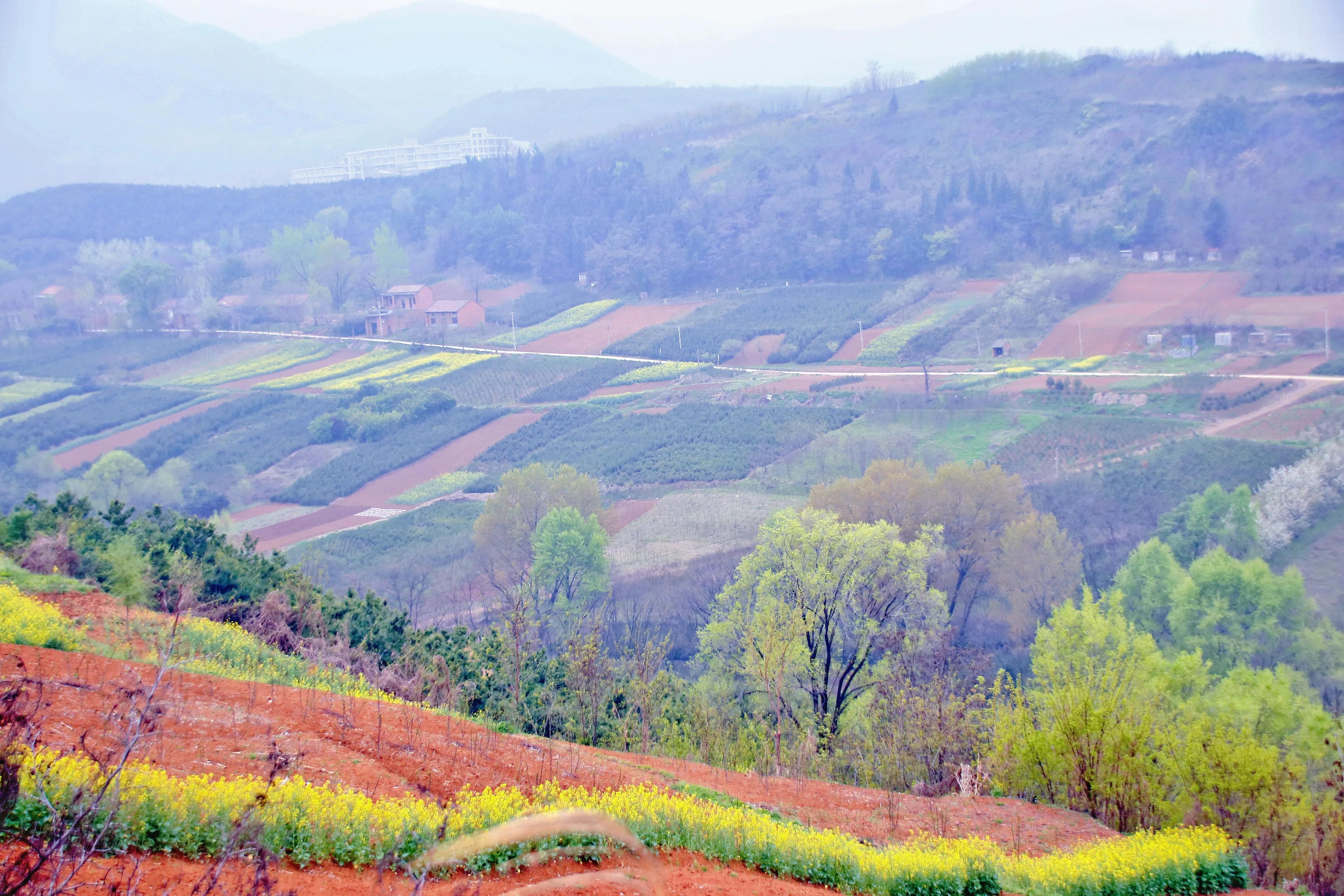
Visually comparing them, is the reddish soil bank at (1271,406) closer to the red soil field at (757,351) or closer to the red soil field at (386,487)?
the red soil field at (757,351)

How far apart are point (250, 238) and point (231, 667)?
9189 centimetres

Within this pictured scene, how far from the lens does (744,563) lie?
23203 mm

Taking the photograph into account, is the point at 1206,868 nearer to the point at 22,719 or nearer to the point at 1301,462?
the point at 22,719

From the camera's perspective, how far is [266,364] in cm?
6344

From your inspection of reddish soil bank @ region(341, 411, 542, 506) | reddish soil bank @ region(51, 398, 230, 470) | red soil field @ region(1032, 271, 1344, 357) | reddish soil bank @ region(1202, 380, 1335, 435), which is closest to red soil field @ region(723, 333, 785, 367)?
reddish soil bank @ region(341, 411, 542, 506)

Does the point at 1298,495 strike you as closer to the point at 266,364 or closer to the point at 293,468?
the point at 293,468

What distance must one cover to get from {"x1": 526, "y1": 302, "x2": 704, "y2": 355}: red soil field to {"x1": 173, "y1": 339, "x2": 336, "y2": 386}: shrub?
15273 mm

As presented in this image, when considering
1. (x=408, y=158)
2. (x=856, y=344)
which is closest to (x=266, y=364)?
(x=856, y=344)

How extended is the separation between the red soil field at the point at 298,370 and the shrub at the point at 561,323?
9.65 metres

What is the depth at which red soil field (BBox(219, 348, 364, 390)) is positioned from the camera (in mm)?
58938

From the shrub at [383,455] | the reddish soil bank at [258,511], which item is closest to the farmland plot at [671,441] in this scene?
the shrub at [383,455]

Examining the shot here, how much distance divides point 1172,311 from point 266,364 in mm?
55881

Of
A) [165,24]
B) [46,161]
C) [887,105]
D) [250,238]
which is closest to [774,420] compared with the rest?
[887,105]

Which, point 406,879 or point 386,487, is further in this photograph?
point 386,487
